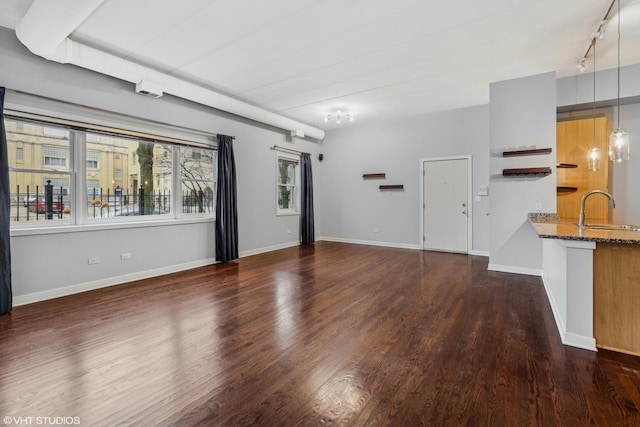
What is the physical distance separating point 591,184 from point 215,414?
562 cm

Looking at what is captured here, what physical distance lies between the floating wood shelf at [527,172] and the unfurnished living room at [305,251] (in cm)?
2

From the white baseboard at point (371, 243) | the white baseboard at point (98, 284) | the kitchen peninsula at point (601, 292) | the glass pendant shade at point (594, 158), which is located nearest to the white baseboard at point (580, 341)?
the kitchen peninsula at point (601, 292)

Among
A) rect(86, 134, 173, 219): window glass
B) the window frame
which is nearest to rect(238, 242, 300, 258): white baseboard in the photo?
the window frame

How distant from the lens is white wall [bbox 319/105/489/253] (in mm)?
6086

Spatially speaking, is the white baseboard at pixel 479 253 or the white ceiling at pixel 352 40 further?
the white baseboard at pixel 479 253

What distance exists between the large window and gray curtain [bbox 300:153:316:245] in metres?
2.54

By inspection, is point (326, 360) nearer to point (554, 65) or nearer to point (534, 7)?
point (534, 7)

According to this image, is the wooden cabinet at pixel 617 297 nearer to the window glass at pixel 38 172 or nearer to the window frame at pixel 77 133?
the window frame at pixel 77 133

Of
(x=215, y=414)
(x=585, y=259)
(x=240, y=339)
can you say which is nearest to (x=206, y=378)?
(x=215, y=414)

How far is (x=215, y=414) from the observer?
65.1 inches

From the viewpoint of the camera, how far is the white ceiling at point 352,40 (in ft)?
9.64

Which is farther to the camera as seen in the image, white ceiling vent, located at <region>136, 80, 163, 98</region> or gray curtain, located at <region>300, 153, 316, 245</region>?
gray curtain, located at <region>300, 153, 316, 245</region>

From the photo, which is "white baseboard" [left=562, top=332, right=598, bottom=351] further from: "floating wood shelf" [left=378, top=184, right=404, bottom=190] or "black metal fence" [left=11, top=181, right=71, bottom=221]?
"black metal fence" [left=11, top=181, right=71, bottom=221]

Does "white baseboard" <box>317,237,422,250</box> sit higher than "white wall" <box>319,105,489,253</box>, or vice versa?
"white wall" <box>319,105,489,253</box>
